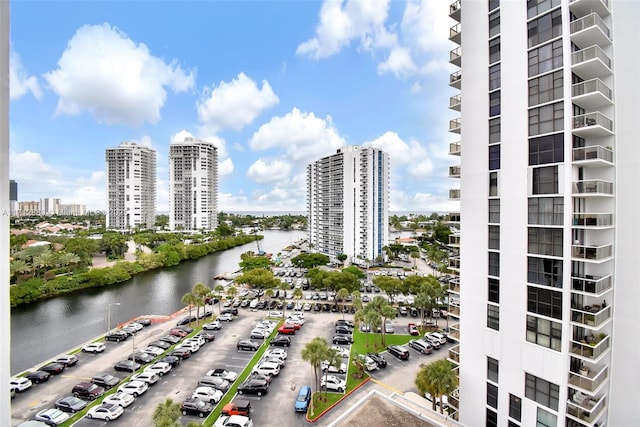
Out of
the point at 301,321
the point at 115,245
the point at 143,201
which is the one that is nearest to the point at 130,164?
the point at 143,201

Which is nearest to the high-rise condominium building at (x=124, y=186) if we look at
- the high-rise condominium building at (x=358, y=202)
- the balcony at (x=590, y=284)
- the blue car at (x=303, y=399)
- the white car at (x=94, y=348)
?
the high-rise condominium building at (x=358, y=202)

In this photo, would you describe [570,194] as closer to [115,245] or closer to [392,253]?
[392,253]

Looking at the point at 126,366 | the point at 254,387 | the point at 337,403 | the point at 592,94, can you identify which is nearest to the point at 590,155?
the point at 592,94

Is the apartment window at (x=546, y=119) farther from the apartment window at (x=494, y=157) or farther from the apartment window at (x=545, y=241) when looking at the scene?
the apartment window at (x=545, y=241)

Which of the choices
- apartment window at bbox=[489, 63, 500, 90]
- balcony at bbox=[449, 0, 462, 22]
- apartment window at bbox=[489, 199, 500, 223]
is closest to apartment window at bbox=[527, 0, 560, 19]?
apartment window at bbox=[489, 63, 500, 90]

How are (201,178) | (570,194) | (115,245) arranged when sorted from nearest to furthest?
1. (570,194)
2. (115,245)
3. (201,178)

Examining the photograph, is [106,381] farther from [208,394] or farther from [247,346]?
[247,346]

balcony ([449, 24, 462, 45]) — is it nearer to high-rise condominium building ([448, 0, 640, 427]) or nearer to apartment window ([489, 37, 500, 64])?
high-rise condominium building ([448, 0, 640, 427])
